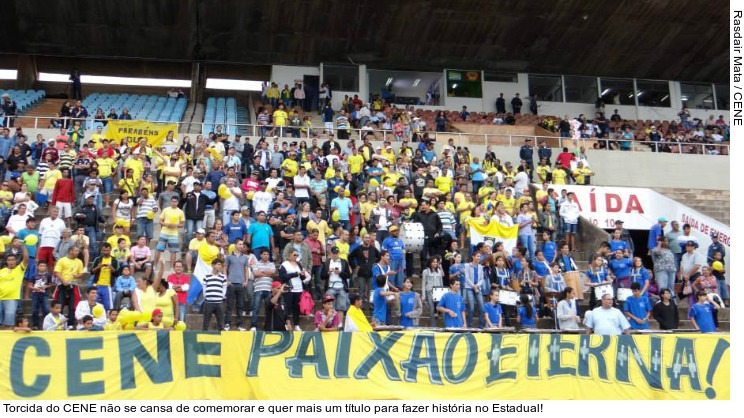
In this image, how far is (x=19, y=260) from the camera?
13.6 m

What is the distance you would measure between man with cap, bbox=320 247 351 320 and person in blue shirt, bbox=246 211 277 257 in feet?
4.05

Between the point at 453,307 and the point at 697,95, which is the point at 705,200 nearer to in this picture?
the point at 697,95

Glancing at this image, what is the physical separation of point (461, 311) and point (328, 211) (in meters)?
4.78

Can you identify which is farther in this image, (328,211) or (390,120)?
(390,120)

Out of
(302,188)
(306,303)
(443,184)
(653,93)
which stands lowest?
(306,303)

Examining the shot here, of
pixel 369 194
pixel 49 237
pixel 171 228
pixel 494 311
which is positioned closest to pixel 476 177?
pixel 369 194

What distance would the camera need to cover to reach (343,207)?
1708 cm

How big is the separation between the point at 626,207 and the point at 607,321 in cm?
862

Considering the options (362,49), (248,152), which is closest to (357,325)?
(248,152)

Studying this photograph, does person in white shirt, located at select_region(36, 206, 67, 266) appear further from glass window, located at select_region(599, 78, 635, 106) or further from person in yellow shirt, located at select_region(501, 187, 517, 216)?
glass window, located at select_region(599, 78, 635, 106)

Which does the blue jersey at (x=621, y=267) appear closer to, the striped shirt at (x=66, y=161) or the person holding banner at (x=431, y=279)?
the person holding banner at (x=431, y=279)

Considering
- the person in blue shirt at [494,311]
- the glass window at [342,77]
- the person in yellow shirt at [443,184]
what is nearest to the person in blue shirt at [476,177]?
the person in yellow shirt at [443,184]
